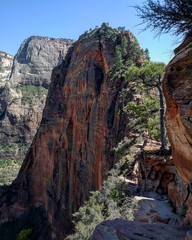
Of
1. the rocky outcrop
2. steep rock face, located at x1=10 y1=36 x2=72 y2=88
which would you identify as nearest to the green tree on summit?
the rocky outcrop

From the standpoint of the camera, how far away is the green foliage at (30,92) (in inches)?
5074

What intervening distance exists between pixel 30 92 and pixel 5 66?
40.6 metres

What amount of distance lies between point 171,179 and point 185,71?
27.5ft

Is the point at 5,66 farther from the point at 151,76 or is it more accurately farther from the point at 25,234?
the point at 151,76

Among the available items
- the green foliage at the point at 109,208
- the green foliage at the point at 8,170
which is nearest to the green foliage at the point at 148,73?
the green foliage at the point at 109,208

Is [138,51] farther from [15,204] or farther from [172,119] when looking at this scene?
[15,204]

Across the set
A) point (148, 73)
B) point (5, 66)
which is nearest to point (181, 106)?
point (148, 73)

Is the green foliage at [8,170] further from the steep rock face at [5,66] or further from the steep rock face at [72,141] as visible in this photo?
the steep rock face at [5,66]

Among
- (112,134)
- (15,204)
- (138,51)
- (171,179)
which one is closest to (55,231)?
(15,204)

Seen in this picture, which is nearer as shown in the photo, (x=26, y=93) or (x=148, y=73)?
(x=148, y=73)

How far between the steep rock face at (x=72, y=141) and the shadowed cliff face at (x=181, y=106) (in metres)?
21.0

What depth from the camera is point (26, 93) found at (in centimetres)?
13288

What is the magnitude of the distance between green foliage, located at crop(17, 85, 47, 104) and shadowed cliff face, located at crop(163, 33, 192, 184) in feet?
400

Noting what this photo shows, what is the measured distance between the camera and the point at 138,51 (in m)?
39.3
